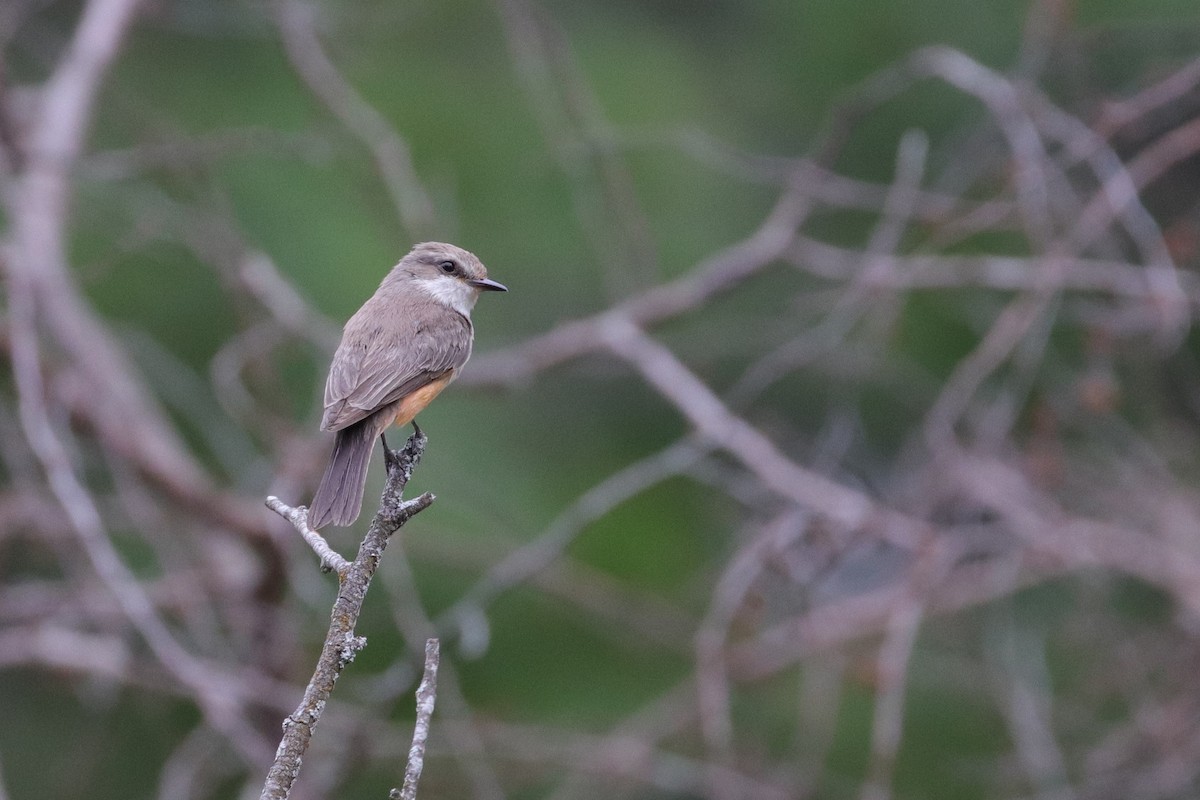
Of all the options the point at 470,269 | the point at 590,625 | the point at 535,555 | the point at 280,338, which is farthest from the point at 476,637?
the point at 590,625

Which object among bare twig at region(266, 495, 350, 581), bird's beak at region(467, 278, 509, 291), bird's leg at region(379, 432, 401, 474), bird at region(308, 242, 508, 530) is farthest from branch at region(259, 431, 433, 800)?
bird's beak at region(467, 278, 509, 291)

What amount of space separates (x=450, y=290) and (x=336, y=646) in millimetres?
2076

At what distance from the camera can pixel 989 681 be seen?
18.5 feet

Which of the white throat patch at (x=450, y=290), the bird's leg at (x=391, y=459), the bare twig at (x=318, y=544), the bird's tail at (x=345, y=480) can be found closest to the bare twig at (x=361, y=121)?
the white throat patch at (x=450, y=290)

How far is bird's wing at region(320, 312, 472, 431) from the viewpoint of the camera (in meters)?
2.96

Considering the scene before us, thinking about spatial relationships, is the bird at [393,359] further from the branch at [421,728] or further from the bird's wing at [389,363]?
the branch at [421,728]

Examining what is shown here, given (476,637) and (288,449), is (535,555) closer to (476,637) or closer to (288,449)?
(476,637)

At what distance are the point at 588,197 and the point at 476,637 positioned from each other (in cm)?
303

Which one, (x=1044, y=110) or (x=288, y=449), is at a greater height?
(x=1044, y=110)

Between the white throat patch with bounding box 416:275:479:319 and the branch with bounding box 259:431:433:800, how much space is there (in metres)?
1.65

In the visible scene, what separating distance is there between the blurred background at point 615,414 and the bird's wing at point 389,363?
2.61ft

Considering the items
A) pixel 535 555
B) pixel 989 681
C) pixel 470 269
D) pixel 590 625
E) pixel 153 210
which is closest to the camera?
pixel 470 269

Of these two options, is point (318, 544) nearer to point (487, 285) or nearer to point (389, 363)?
point (389, 363)

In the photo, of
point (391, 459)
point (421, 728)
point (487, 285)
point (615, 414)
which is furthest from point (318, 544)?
point (615, 414)
